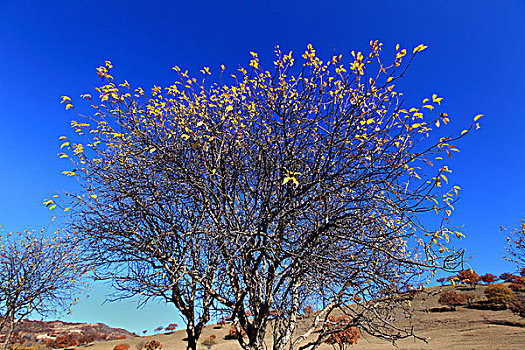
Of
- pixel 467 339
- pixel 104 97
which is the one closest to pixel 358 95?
pixel 104 97

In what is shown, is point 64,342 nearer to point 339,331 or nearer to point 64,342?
point 64,342

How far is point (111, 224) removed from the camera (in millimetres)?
7457

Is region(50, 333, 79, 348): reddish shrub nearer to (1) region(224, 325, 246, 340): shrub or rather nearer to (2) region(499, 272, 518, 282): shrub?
(1) region(224, 325, 246, 340): shrub

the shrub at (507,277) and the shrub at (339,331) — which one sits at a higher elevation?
the shrub at (507,277)

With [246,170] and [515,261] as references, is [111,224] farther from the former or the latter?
[515,261]

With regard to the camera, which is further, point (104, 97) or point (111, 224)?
point (111, 224)

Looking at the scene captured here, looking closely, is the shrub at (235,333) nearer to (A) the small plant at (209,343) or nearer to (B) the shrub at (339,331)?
(B) the shrub at (339,331)

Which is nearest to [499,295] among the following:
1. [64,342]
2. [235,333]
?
[235,333]

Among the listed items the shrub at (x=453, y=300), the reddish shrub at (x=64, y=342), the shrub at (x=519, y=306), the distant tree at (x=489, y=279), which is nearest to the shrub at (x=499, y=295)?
the shrub at (x=453, y=300)

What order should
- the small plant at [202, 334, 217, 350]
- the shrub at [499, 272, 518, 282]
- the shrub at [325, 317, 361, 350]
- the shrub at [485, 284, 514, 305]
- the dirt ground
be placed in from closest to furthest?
the shrub at [325, 317, 361, 350], the dirt ground, the shrub at [485, 284, 514, 305], the small plant at [202, 334, 217, 350], the shrub at [499, 272, 518, 282]

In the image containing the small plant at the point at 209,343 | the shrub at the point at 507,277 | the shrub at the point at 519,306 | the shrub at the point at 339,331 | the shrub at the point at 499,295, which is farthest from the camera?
the shrub at the point at 507,277

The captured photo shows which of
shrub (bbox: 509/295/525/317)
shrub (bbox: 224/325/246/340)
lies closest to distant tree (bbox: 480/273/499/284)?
shrub (bbox: 509/295/525/317)

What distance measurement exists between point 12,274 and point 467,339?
28.1 metres

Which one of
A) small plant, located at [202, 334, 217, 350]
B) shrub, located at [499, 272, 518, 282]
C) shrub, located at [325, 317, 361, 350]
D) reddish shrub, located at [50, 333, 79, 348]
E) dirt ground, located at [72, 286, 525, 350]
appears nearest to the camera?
shrub, located at [325, 317, 361, 350]
